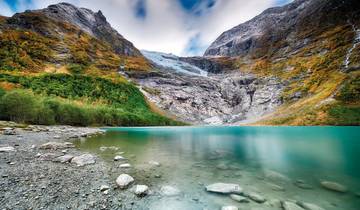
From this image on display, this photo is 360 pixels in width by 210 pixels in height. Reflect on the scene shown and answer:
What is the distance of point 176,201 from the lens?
21.4 feet

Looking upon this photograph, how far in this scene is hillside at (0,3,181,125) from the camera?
50.8 meters

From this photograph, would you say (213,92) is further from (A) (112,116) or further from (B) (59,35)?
(B) (59,35)

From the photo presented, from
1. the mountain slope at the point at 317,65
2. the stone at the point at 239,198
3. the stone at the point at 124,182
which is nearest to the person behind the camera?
the stone at the point at 239,198

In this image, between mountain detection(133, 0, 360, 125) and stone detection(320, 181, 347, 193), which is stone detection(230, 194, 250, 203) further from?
mountain detection(133, 0, 360, 125)

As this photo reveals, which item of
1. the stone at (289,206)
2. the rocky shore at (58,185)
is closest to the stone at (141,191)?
the rocky shore at (58,185)

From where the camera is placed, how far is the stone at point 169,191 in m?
7.06

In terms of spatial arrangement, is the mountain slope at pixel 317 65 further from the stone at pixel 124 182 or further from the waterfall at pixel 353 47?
the stone at pixel 124 182

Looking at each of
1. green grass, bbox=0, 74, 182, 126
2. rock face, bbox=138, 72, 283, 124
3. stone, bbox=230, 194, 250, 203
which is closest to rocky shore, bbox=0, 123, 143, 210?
stone, bbox=230, 194, 250, 203

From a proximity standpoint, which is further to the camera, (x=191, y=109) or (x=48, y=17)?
(x=48, y=17)

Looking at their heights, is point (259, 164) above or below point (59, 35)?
below

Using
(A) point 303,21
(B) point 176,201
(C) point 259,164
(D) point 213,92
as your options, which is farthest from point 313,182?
(A) point 303,21

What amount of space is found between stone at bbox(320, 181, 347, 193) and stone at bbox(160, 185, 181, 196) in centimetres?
673

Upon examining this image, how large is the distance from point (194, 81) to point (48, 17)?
13561 cm

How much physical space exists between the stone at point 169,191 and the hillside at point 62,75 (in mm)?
50311
